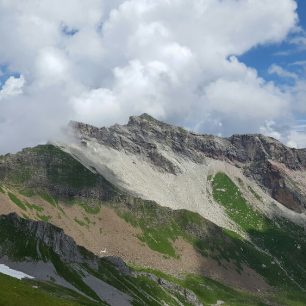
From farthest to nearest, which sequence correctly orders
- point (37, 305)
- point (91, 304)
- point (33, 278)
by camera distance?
point (33, 278), point (91, 304), point (37, 305)

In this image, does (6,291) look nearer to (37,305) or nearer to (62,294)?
(37,305)

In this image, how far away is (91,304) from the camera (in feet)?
580

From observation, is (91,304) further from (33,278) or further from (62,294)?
(33,278)

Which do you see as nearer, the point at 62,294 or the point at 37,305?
the point at 37,305

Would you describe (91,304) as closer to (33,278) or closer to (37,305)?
(33,278)

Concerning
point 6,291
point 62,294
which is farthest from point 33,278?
point 6,291

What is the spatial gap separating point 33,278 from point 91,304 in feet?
101

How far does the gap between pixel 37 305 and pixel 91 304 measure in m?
44.0

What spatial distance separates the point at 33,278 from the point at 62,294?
21.8 meters

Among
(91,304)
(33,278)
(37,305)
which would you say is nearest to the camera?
(37,305)

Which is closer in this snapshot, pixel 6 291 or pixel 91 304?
pixel 6 291

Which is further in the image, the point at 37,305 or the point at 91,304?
the point at 91,304

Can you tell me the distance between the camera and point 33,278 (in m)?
195

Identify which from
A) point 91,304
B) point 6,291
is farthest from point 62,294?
point 6,291
